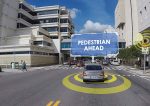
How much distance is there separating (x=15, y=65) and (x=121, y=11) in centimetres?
5742

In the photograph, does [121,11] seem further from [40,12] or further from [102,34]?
[102,34]

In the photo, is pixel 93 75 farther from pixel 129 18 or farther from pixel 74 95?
pixel 129 18

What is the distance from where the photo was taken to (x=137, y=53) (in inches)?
1697

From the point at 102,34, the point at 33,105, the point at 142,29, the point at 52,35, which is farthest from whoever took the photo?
the point at 52,35

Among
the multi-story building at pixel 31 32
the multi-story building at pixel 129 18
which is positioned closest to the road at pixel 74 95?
the multi-story building at pixel 31 32

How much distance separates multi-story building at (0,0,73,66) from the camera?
5706 cm

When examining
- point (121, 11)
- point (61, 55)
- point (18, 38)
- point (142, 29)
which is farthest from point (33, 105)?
point (121, 11)

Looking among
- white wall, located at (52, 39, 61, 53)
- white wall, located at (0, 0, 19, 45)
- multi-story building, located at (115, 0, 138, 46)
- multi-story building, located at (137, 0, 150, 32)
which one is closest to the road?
multi-story building, located at (137, 0, 150, 32)

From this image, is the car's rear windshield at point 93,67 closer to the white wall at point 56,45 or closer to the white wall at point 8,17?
the white wall at point 8,17

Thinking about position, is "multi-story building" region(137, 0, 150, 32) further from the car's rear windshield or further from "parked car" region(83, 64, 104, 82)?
"parked car" region(83, 64, 104, 82)
